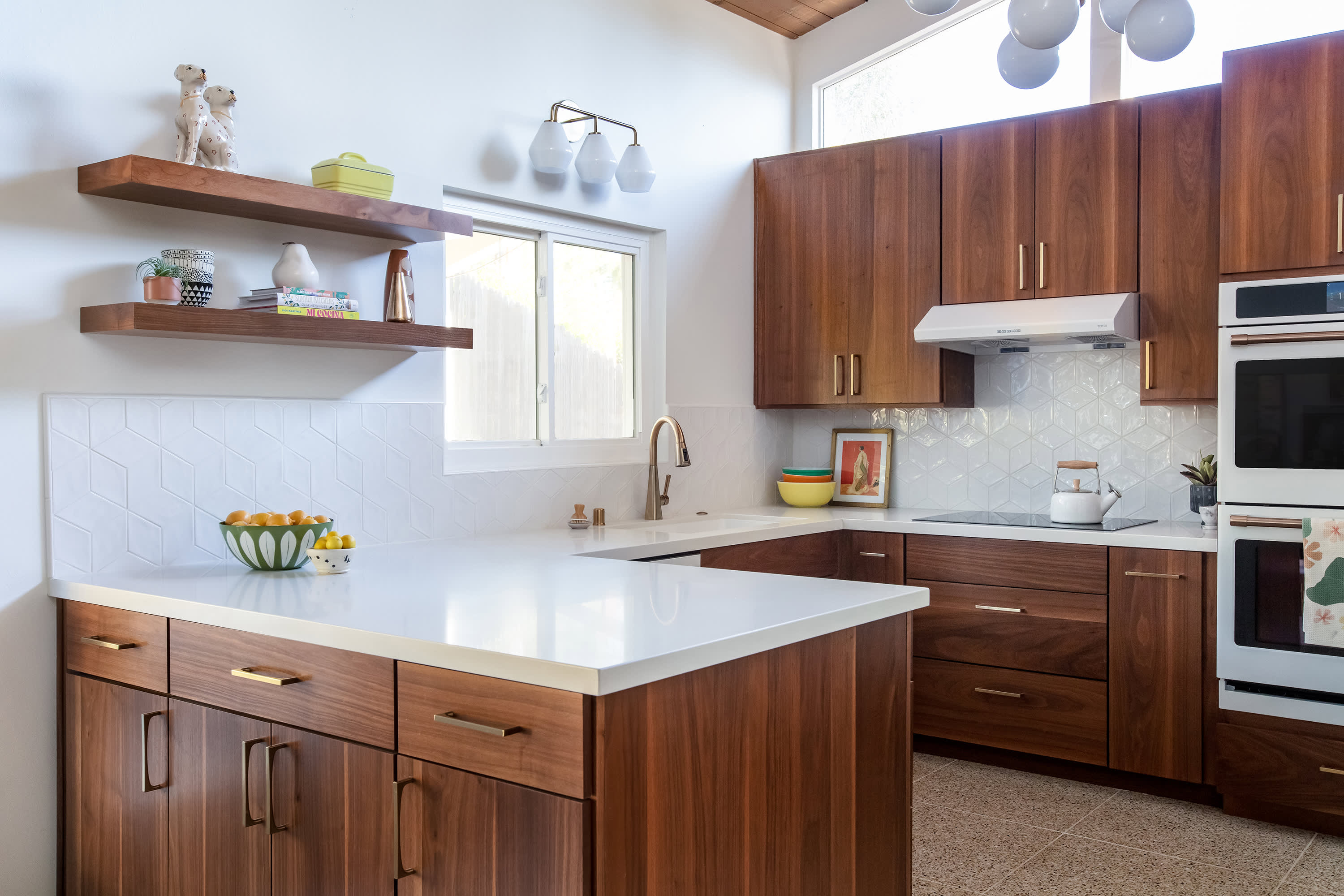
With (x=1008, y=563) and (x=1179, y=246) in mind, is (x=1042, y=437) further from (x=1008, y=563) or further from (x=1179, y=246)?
(x=1179, y=246)

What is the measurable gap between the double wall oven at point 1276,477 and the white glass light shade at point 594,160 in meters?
1.95

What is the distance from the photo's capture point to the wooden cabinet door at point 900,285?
404 cm

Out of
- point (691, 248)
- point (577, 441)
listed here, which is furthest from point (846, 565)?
point (691, 248)

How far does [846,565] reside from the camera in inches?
155

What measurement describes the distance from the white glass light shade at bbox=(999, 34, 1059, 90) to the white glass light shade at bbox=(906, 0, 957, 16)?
1.25 ft

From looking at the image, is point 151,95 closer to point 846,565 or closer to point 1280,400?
point 846,565

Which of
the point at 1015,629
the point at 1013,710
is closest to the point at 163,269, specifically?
the point at 1015,629

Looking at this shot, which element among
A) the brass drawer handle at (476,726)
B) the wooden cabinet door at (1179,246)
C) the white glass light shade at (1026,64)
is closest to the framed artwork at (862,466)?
the wooden cabinet door at (1179,246)

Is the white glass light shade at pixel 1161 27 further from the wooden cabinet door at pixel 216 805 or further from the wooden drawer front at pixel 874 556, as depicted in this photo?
the wooden cabinet door at pixel 216 805

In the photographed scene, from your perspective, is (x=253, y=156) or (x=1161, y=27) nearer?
(x=1161, y=27)

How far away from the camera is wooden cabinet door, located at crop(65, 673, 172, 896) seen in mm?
2127

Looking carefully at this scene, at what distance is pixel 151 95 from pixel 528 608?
1.62 metres

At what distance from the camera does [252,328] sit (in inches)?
96.5

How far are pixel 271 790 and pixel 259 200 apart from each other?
4.37 feet
